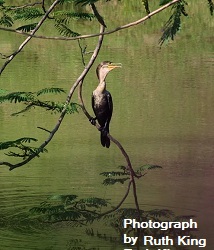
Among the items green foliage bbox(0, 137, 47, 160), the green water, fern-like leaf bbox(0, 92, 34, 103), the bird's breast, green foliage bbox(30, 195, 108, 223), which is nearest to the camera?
green foliage bbox(0, 137, 47, 160)

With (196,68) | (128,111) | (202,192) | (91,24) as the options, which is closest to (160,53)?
(196,68)

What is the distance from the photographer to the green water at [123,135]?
913 centimetres

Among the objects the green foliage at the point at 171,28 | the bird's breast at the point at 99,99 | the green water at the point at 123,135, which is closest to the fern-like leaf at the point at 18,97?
the green foliage at the point at 171,28

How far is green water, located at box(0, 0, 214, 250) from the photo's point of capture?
30.0 feet

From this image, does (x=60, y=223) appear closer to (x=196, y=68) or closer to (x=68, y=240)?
(x=68, y=240)

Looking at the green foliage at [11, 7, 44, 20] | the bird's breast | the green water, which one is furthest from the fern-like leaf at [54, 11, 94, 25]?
the bird's breast

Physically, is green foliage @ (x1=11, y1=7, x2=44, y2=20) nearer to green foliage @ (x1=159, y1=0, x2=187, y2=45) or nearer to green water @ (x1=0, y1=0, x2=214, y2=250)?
green foliage @ (x1=159, y1=0, x2=187, y2=45)

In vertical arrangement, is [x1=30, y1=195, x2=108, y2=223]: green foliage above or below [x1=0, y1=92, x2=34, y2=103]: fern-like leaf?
below

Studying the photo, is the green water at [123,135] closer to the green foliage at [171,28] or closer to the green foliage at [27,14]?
the green foliage at [27,14]

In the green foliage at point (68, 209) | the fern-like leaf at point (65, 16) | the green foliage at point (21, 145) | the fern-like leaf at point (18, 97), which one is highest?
the fern-like leaf at point (65, 16)

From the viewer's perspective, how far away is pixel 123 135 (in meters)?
12.7

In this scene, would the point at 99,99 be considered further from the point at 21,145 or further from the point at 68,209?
the point at 21,145

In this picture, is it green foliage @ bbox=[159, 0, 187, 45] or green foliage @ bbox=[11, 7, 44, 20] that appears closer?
green foliage @ bbox=[159, 0, 187, 45]

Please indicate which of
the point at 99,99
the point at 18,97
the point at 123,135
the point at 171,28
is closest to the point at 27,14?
the point at 18,97
